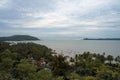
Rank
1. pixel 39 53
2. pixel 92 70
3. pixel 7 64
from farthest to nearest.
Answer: pixel 39 53
pixel 92 70
pixel 7 64

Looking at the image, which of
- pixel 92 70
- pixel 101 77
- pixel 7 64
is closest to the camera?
pixel 101 77

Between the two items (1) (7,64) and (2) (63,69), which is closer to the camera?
(1) (7,64)

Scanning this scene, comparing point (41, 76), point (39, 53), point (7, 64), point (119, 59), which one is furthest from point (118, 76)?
point (39, 53)

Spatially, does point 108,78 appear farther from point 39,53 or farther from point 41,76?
point 39,53

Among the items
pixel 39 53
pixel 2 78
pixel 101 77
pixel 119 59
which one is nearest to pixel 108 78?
pixel 101 77

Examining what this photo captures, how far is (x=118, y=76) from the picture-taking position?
18.0 meters

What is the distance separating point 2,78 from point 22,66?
23.2 feet

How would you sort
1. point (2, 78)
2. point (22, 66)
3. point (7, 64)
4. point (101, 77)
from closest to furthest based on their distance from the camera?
point (2, 78) → point (22, 66) → point (101, 77) → point (7, 64)

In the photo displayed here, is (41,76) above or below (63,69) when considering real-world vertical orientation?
above

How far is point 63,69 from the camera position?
3006 centimetres

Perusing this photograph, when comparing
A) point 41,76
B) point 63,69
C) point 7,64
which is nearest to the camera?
point 41,76

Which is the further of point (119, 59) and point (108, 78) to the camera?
point (119, 59)

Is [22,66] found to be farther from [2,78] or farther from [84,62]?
[84,62]

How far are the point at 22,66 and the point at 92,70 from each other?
11.5m
